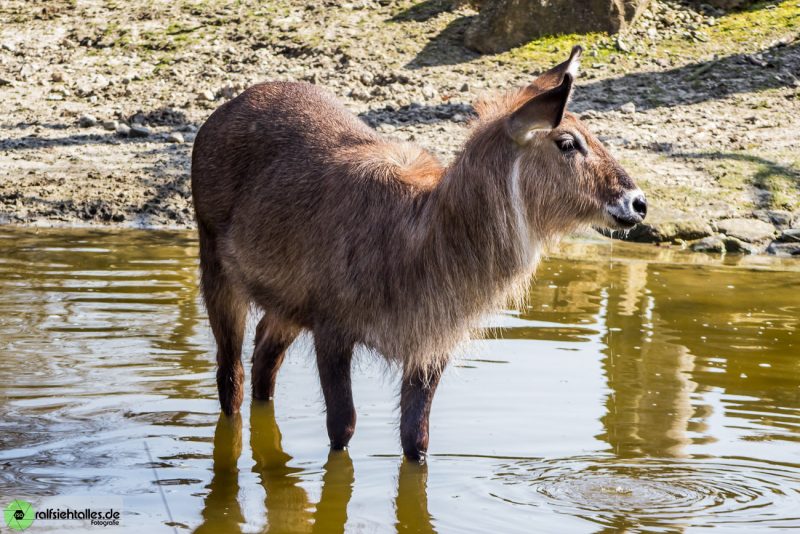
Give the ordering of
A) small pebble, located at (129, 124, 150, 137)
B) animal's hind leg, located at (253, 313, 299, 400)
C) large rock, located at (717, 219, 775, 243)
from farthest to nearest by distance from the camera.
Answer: small pebble, located at (129, 124, 150, 137)
large rock, located at (717, 219, 775, 243)
animal's hind leg, located at (253, 313, 299, 400)

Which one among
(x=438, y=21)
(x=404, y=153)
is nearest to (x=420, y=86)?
(x=438, y=21)

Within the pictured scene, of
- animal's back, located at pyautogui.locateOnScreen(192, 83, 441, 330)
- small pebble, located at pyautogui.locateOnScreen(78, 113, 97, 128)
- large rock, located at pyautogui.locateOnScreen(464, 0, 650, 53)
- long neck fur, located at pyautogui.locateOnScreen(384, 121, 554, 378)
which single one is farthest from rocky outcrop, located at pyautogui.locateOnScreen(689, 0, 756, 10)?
long neck fur, located at pyautogui.locateOnScreen(384, 121, 554, 378)

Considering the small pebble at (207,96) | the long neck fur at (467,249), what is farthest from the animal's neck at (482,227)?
the small pebble at (207,96)

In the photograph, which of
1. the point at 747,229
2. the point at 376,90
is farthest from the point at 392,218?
the point at 376,90

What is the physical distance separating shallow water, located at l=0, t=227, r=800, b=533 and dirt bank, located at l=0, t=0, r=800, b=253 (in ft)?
6.52

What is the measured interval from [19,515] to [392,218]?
6.10 feet

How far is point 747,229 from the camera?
1044cm

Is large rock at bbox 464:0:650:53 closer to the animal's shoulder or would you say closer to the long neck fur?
the animal's shoulder

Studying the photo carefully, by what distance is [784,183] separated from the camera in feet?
35.7

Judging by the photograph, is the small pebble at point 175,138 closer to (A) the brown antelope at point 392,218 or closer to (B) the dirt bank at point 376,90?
(B) the dirt bank at point 376,90

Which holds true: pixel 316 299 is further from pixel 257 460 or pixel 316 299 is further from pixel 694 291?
pixel 694 291

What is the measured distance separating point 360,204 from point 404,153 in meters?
0.46

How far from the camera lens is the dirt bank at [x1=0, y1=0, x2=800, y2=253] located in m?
10.9

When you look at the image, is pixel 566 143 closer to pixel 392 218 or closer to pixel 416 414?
pixel 392 218
